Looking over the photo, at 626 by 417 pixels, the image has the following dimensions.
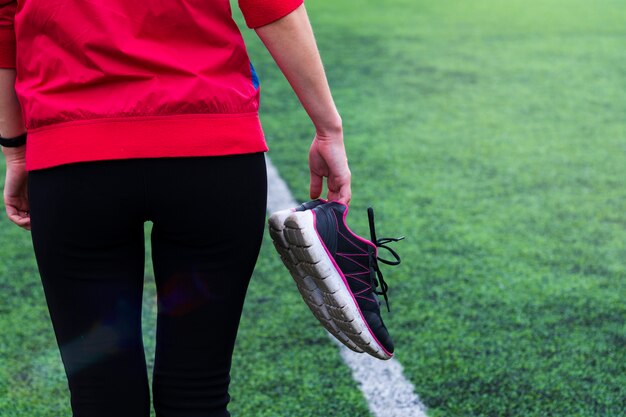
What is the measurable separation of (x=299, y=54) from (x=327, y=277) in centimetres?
50

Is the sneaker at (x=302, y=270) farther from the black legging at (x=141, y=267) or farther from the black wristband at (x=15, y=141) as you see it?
the black wristband at (x=15, y=141)

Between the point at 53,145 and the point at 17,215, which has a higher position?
the point at 53,145

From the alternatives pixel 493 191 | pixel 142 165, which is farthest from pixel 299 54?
pixel 493 191

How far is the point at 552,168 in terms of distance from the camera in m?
5.32

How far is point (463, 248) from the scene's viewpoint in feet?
13.6

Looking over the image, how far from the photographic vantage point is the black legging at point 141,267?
1.54 meters

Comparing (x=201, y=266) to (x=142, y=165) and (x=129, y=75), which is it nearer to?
(x=142, y=165)

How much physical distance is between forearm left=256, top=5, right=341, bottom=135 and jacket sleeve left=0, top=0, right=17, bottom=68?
410 millimetres

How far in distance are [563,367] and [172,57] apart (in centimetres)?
198

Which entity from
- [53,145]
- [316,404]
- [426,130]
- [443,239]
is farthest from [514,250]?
[53,145]

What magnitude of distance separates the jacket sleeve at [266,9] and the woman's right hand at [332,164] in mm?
290

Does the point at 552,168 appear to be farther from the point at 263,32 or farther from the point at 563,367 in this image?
the point at 263,32

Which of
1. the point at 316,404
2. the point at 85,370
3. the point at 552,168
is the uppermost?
the point at 85,370

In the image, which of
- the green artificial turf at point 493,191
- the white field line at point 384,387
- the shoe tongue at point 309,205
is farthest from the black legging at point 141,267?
the green artificial turf at point 493,191
